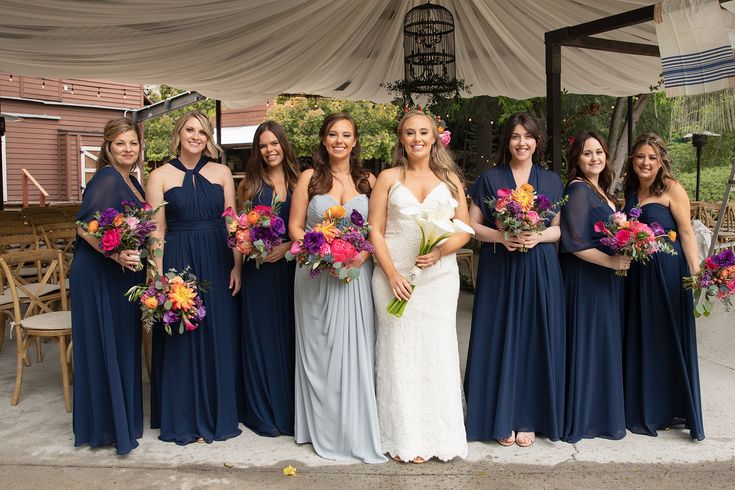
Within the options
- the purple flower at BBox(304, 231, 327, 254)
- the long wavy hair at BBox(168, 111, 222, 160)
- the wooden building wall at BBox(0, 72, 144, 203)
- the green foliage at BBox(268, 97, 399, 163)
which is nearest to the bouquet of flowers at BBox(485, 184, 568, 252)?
the purple flower at BBox(304, 231, 327, 254)

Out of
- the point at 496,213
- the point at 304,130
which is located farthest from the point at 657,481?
the point at 304,130

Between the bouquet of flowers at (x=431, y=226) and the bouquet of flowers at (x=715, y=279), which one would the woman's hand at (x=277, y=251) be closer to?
the bouquet of flowers at (x=431, y=226)

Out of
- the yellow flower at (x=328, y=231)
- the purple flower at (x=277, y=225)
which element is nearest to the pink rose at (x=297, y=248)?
the yellow flower at (x=328, y=231)

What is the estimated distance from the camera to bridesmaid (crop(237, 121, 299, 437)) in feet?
13.4

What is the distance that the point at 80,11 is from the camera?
5.02m

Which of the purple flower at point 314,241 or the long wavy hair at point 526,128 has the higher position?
the long wavy hair at point 526,128

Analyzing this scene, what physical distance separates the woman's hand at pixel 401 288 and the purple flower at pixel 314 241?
0.50m

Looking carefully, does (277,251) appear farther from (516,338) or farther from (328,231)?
(516,338)

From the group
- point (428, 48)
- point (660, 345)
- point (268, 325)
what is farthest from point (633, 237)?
point (428, 48)

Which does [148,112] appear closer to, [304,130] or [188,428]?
[304,130]

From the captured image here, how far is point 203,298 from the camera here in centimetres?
402

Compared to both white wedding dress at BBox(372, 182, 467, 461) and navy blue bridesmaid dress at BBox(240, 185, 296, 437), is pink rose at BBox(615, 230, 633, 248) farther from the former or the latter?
navy blue bridesmaid dress at BBox(240, 185, 296, 437)

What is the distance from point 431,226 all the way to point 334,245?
0.53 m

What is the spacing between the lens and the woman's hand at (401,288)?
3529 millimetres
